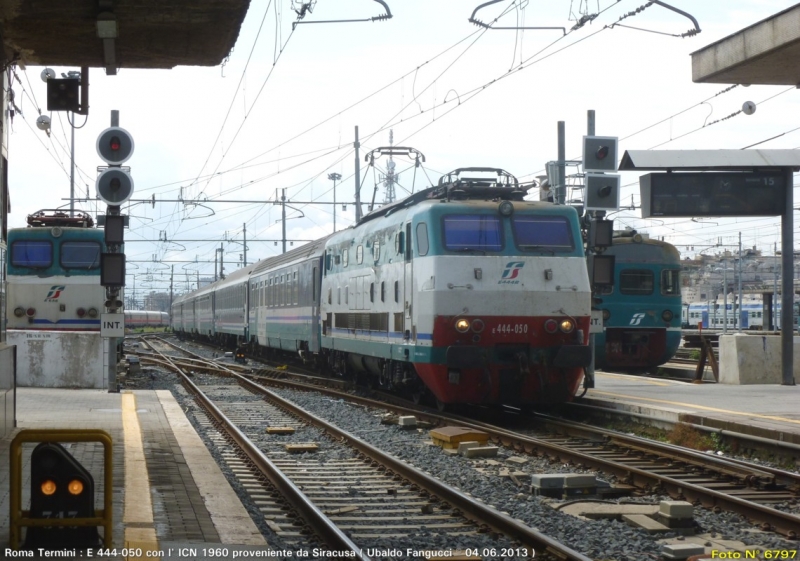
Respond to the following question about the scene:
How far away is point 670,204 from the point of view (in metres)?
19.1

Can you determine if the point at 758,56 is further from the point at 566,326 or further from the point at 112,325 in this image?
the point at 112,325

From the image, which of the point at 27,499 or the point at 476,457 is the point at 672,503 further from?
the point at 27,499

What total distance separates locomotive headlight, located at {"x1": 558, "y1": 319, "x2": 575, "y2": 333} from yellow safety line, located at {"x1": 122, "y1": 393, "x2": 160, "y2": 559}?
19.5 ft

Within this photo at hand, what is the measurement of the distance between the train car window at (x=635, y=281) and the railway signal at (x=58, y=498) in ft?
64.7

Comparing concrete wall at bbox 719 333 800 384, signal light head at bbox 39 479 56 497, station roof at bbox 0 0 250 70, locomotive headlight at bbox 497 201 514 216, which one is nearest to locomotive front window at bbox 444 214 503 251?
locomotive headlight at bbox 497 201 514 216

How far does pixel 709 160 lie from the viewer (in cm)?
1920

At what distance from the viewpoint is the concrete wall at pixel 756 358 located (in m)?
19.4

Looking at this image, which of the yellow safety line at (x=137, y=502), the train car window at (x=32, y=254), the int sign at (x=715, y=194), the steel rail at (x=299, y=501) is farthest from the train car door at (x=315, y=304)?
the yellow safety line at (x=137, y=502)

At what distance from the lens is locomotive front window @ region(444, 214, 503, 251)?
580 inches

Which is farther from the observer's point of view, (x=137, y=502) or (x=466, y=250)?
(x=466, y=250)

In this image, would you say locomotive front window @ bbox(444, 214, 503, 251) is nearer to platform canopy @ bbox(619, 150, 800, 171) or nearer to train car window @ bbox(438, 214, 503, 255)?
train car window @ bbox(438, 214, 503, 255)

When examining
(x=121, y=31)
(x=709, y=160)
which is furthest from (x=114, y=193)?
(x=709, y=160)

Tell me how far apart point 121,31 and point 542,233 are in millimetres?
6590

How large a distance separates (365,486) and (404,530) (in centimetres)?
206
